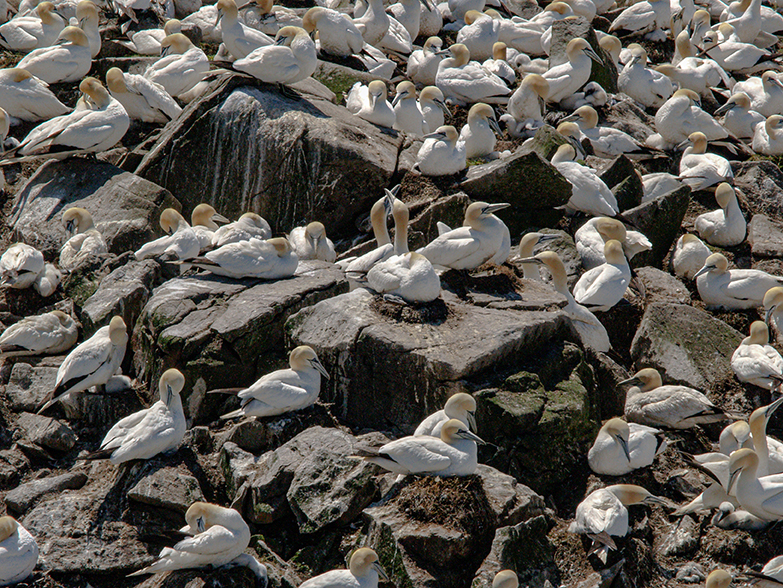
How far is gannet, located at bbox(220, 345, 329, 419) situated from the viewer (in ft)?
28.9

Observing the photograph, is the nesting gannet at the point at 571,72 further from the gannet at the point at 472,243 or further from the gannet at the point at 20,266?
the gannet at the point at 20,266

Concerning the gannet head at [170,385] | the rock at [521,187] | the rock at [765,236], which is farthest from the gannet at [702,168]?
the gannet head at [170,385]

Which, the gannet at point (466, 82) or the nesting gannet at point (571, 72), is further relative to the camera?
the nesting gannet at point (571, 72)

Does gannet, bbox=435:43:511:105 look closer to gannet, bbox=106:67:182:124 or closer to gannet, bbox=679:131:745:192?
gannet, bbox=679:131:745:192

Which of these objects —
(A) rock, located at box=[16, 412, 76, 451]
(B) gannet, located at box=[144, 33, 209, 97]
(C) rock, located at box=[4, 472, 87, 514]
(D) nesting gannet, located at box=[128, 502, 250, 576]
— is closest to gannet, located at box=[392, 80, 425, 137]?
(B) gannet, located at box=[144, 33, 209, 97]

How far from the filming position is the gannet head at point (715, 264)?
476 inches

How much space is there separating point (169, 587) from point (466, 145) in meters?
8.47

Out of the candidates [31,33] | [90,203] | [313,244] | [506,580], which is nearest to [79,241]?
[90,203]

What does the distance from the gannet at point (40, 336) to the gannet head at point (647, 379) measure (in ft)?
21.7

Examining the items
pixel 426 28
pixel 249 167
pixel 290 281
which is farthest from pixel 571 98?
pixel 290 281

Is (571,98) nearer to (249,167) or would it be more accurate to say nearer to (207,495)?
(249,167)

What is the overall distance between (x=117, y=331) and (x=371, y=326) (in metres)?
2.87

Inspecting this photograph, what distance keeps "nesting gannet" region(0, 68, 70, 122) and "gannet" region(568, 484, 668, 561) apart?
34.8ft

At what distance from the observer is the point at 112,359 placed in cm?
974
